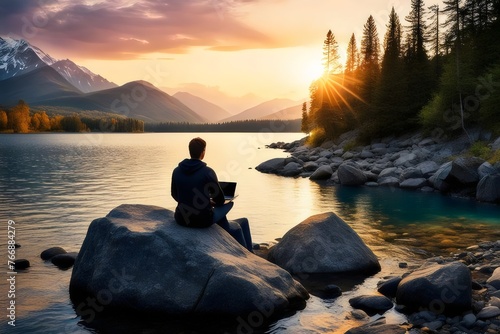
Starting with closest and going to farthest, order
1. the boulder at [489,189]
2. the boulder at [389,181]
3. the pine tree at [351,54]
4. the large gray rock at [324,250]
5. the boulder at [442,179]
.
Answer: the large gray rock at [324,250] → the boulder at [489,189] → the boulder at [442,179] → the boulder at [389,181] → the pine tree at [351,54]

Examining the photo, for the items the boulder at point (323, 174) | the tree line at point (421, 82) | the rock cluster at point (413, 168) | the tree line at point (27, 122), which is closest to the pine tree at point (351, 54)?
the tree line at point (421, 82)

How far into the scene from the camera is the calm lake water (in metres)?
8.73

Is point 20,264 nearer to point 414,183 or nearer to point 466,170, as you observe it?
point 466,170

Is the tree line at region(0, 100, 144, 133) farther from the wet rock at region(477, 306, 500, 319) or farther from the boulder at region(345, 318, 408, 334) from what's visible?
the wet rock at region(477, 306, 500, 319)

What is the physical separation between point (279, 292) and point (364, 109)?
188 feet

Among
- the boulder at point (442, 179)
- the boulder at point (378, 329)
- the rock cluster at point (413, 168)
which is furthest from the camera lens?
the boulder at point (442, 179)

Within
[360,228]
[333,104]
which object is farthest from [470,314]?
[333,104]

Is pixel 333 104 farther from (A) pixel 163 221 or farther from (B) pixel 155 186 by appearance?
(A) pixel 163 221

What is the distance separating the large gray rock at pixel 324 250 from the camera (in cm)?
1162

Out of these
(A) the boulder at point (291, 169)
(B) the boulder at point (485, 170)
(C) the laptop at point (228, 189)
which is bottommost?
(A) the boulder at point (291, 169)

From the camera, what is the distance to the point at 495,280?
987 cm

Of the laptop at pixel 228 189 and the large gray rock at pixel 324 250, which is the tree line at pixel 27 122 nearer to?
the large gray rock at pixel 324 250

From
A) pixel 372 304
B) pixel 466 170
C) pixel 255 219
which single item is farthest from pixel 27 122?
pixel 372 304

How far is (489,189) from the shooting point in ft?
82.8
